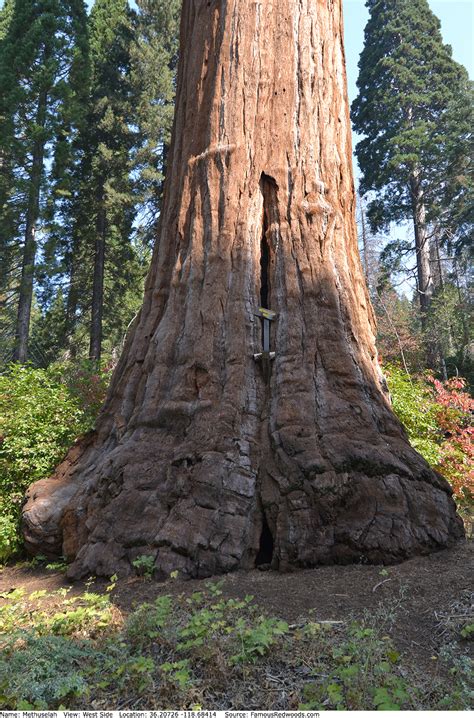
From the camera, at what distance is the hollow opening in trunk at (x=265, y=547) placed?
3768 mm

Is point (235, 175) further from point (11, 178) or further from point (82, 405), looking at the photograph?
point (11, 178)

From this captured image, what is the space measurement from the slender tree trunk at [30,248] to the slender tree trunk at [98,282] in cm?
248

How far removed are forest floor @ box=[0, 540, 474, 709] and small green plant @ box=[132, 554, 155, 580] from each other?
0.05 m

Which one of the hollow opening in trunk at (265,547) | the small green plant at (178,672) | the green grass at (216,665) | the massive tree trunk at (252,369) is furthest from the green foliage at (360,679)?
the hollow opening in trunk at (265,547)

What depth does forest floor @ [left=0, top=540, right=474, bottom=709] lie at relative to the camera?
2.19 m

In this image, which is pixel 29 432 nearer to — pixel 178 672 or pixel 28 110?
pixel 178 672

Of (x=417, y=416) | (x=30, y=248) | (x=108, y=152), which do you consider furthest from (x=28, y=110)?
(x=417, y=416)

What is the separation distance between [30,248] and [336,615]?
14.8m

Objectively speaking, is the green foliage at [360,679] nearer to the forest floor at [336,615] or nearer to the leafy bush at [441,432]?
the forest floor at [336,615]

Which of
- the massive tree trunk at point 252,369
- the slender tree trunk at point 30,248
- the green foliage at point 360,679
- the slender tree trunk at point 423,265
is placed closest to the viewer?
the green foliage at point 360,679

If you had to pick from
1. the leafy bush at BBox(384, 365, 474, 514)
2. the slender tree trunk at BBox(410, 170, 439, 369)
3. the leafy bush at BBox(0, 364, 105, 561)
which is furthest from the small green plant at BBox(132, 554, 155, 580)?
the slender tree trunk at BBox(410, 170, 439, 369)

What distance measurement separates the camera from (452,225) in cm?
2097

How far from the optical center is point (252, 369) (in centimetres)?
440

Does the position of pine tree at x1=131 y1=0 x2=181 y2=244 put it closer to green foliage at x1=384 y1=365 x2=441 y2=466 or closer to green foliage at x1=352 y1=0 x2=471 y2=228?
green foliage at x1=352 y1=0 x2=471 y2=228
